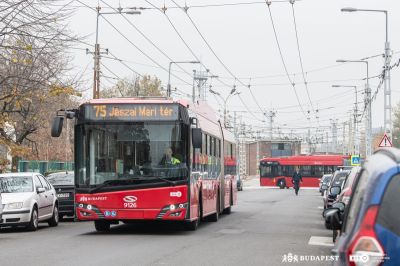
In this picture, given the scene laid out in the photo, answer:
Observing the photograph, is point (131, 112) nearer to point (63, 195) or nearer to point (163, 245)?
point (163, 245)

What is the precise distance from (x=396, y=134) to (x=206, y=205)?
93.5m

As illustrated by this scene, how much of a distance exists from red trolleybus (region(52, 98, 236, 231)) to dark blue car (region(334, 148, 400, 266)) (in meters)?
11.6

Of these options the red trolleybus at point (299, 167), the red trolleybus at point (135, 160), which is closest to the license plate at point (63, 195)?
the red trolleybus at point (135, 160)

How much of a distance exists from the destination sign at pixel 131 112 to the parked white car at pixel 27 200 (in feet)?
10.5

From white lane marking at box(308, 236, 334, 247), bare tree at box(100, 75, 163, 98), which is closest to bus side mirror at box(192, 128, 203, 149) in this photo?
white lane marking at box(308, 236, 334, 247)

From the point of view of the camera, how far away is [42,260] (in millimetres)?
11672

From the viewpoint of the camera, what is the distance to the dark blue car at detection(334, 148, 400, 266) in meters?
4.46

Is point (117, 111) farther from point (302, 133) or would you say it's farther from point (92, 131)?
point (302, 133)

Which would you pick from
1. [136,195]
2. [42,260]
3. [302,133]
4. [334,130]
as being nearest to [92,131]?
[136,195]

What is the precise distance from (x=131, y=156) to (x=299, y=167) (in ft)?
183

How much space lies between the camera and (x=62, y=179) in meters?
24.6

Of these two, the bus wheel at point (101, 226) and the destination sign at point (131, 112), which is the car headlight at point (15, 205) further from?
the destination sign at point (131, 112)

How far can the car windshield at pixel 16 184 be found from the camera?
19.2 meters

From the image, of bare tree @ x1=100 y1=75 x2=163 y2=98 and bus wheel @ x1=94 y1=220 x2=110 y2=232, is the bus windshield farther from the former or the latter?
bare tree @ x1=100 y1=75 x2=163 y2=98
